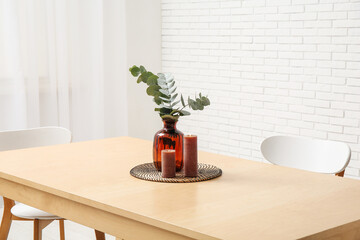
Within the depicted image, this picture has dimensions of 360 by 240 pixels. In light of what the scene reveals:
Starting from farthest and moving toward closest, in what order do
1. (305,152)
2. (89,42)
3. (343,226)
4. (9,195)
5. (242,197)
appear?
(89,42), (305,152), (9,195), (242,197), (343,226)

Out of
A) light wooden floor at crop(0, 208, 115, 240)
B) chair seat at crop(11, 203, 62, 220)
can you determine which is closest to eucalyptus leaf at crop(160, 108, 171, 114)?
chair seat at crop(11, 203, 62, 220)

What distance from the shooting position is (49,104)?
16.3 ft

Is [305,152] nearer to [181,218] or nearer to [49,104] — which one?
[181,218]

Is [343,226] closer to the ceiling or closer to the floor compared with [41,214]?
closer to the ceiling

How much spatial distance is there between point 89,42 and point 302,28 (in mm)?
1916

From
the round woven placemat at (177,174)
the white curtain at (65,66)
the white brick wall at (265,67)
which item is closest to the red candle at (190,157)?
the round woven placemat at (177,174)

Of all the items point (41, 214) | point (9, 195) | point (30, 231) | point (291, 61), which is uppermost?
point (291, 61)

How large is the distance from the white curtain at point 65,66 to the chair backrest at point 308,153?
2386 mm

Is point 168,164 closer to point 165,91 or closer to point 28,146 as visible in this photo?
point 165,91

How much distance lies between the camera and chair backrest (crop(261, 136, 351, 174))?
9.84 ft

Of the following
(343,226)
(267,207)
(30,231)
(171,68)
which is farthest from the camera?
(171,68)

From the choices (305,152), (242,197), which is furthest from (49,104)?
(242,197)

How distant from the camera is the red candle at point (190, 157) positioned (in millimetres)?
2330

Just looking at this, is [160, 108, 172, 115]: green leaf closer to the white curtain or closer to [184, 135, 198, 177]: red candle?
[184, 135, 198, 177]: red candle
